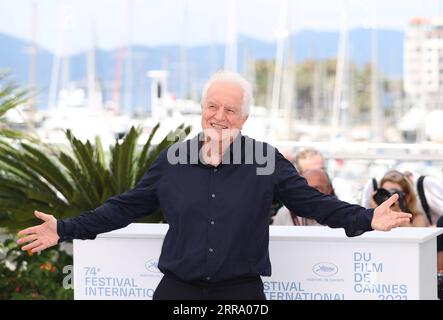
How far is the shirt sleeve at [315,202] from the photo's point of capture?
163 inches

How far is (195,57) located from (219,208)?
37.6 metres

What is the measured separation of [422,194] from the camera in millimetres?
8219

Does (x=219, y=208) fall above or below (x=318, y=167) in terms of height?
below

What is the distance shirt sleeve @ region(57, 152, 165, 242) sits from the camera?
167 inches

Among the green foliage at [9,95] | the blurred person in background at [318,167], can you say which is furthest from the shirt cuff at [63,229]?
the blurred person in background at [318,167]

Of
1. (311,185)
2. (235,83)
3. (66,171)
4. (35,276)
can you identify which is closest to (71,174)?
(66,171)

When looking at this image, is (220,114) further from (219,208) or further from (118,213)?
(118,213)

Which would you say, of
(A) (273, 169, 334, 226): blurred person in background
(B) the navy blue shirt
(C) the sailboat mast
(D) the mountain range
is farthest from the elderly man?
(D) the mountain range

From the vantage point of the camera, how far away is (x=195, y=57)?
4141 cm

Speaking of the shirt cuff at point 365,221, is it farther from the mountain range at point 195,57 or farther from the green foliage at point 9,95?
the mountain range at point 195,57

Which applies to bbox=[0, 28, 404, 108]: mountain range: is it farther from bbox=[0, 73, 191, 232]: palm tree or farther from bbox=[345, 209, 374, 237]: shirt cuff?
bbox=[345, 209, 374, 237]: shirt cuff

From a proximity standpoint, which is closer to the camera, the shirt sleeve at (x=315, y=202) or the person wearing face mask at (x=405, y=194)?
the shirt sleeve at (x=315, y=202)
